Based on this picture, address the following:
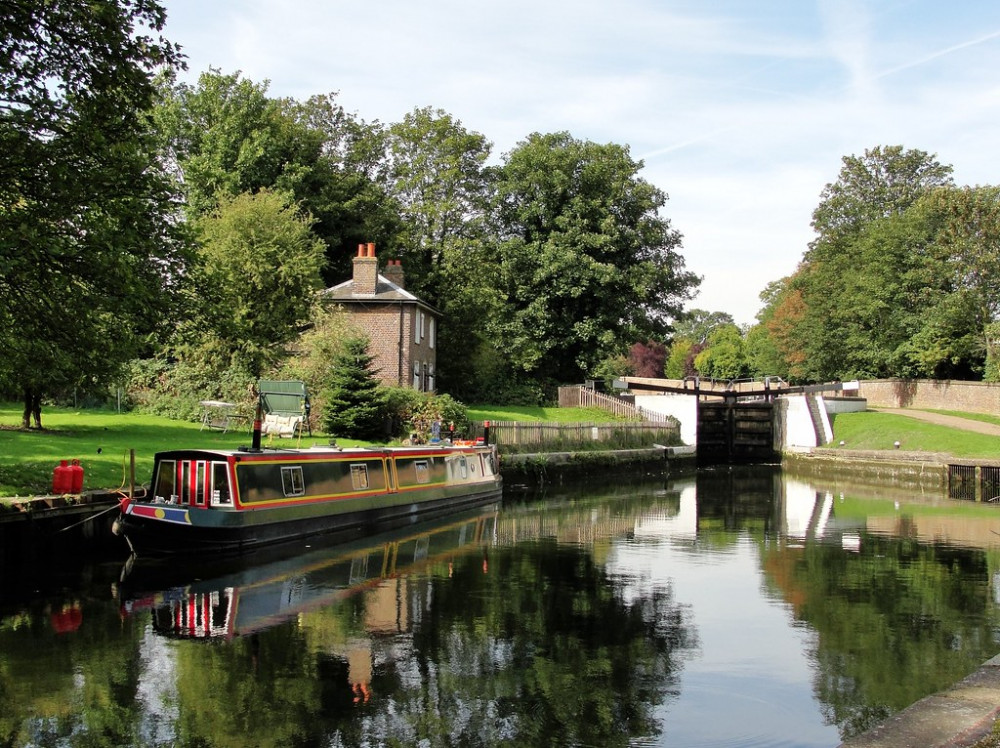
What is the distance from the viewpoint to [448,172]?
48.2 meters

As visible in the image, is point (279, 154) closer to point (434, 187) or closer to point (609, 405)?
point (434, 187)

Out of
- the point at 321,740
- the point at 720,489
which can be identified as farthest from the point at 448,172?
the point at 321,740

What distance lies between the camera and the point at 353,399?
31.4 metres

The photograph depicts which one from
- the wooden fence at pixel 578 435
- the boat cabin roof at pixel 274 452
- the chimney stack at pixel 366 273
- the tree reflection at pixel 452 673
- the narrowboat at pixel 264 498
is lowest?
the tree reflection at pixel 452 673

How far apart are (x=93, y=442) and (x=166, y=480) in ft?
21.3

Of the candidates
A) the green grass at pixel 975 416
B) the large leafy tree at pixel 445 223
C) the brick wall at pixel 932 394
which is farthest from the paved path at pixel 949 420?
the large leafy tree at pixel 445 223

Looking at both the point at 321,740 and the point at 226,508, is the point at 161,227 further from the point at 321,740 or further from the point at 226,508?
the point at 321,740

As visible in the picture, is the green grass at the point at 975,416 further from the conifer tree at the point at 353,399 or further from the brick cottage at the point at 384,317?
the conifer tree at the point at 353,399

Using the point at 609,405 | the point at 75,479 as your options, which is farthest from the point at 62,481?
the point at 609,405

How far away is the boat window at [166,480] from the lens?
58.7 ft

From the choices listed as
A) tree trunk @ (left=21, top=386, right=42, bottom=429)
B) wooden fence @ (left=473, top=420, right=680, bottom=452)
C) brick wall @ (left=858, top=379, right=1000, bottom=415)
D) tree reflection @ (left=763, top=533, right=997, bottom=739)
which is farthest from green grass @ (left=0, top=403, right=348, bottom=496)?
brick wall @ (left=858, top=379, right=1000, bottom=415)

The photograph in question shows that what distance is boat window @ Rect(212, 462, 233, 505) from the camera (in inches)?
704

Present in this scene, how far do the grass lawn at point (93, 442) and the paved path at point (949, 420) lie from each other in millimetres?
30349

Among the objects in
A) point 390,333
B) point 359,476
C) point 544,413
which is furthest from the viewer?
point 544,413
